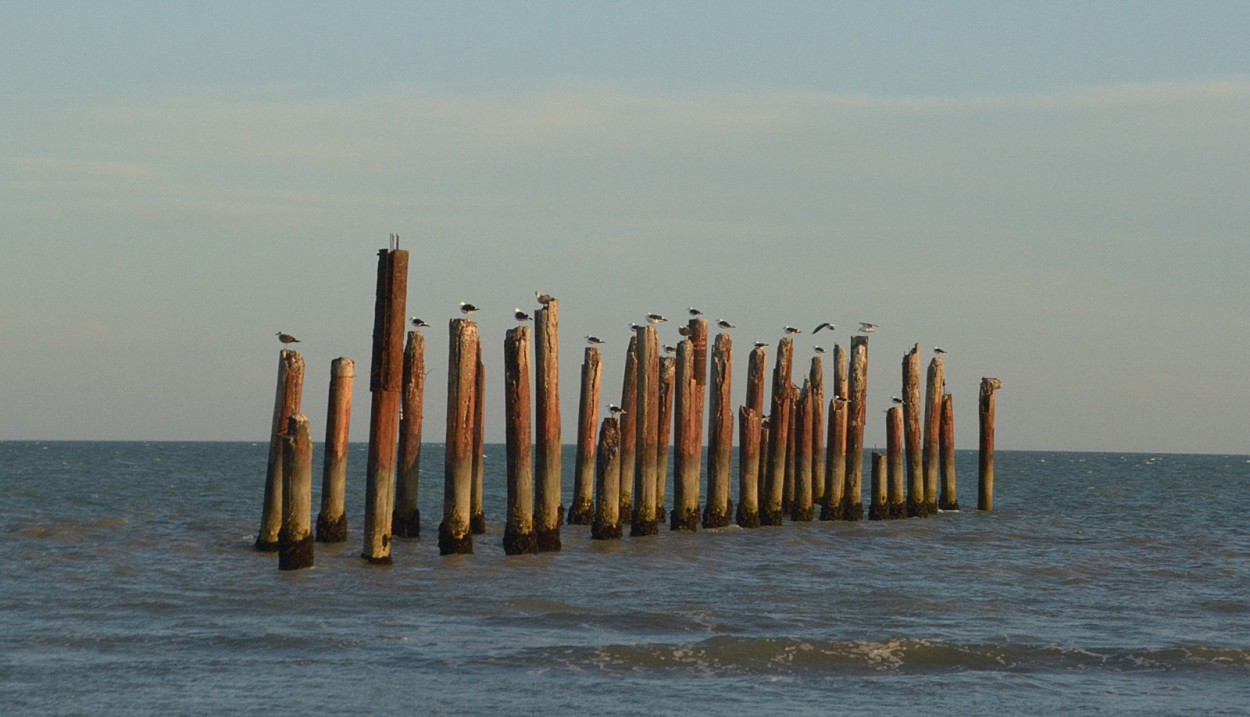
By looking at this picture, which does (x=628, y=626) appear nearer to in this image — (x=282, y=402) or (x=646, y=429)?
(x=282, y=402)

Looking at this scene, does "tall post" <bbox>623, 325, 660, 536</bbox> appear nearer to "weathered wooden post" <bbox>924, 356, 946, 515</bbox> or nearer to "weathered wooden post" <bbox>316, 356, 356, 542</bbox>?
"weathered wooden post" <bbox>316, 356, 356, 542</bbox>

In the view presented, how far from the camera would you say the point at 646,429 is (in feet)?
70.4

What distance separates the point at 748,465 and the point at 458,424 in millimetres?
7399

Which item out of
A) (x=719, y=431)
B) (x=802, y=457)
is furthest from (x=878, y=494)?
(x=719, y=431)

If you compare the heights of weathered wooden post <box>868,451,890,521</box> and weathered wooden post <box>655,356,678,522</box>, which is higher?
weathered wooden post <box>655,356,678,522</box>

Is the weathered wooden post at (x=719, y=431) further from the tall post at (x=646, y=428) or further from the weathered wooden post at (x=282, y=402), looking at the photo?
the weathered wooden post at (x=282, y=402)

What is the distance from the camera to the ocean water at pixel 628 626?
1108 cm

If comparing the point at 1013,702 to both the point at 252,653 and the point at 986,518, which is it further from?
the point at 986,518

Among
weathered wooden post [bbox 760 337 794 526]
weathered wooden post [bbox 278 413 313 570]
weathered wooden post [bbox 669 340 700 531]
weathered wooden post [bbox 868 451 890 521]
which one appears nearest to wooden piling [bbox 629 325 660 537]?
weathered wooden post [bbox 669 340 700 531]

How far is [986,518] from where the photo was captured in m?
29.7

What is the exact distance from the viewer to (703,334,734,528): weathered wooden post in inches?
902

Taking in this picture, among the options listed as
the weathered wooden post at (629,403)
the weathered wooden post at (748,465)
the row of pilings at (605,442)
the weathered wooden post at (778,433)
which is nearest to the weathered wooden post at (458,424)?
A: the row of pilings at (605,442)

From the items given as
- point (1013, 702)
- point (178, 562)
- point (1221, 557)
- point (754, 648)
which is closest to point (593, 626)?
point (754, 648)

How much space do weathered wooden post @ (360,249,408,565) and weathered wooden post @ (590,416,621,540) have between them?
4.08 m
